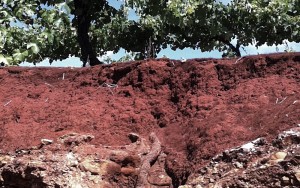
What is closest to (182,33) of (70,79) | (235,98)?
(70,79)

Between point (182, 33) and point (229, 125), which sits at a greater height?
point (182, 33)

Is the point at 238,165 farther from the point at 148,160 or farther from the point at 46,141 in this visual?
the point at 46,141

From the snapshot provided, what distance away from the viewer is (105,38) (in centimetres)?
1436

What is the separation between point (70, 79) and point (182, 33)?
9.23 m

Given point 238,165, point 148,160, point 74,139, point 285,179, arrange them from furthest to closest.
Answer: point 74,139 < point 148,160 < point 238,165 < point 285,179

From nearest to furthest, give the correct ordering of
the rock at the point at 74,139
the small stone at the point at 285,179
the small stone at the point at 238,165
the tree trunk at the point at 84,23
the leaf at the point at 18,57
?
the small stone at the point at 285,179 < the small stone at the point at 238,165 < the rock at the point at 74,139 < the leaf at the point at 18,57 < the tree trunk at the point at 84,23

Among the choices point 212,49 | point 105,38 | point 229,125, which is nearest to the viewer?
point 229,125

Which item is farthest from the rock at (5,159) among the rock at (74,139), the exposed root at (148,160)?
the exposed root at (148,160)

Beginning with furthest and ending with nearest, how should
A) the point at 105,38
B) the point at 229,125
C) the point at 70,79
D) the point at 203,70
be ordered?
the point at 105,38
the point at 70,79
the point at 203,70
the point at 229,125

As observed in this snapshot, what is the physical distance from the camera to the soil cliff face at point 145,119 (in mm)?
4000

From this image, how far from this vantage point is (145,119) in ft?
15.7

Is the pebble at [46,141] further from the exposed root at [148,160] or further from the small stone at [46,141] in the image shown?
the exposed root at [148,160]

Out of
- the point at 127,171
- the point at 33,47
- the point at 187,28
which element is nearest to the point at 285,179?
the point at 127,171

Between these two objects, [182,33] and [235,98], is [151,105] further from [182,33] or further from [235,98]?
[182,33]
